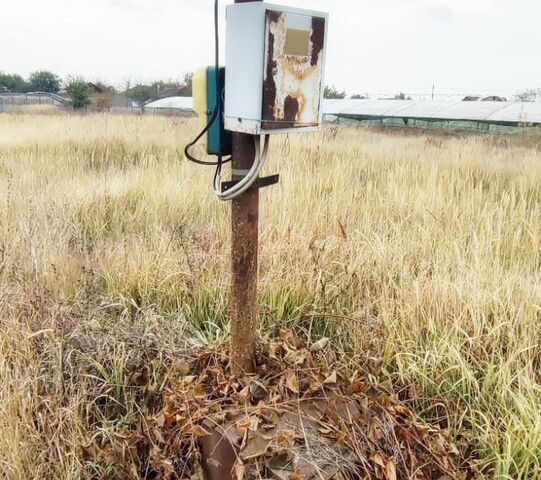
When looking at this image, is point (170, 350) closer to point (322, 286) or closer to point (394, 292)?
point (322, 286)

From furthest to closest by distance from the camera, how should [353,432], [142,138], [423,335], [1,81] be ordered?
[1,81]
[142,138]
[423,335]
[353,432]

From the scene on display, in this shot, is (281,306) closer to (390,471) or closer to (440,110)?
(390,471)

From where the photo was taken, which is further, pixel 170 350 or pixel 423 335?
pixel 423 335

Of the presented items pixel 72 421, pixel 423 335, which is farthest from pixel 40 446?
pixel 423 335

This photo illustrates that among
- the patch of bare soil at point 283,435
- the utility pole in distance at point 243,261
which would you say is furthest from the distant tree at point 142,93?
the patch of bare soil at point 283,435

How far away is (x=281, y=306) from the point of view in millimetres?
2031

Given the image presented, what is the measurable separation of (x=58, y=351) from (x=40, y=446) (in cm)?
30

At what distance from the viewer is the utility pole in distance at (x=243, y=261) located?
1.42m

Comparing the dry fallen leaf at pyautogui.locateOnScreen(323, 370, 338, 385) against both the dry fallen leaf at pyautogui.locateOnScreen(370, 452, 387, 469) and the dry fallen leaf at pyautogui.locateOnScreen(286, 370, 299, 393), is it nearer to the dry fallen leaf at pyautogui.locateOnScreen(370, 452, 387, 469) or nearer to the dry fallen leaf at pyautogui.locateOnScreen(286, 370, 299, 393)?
the dry fallen leaf at pyautogui.locateOnScreen(286, 370, 299, 393)

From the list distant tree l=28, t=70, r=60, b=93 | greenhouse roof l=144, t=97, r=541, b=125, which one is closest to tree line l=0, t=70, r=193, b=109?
distant tree l=28, t=70, r=60, b=93

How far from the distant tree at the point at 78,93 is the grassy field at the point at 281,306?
1159 inches

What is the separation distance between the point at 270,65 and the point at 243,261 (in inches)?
22.4

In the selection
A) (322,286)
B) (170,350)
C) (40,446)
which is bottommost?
(40,446)

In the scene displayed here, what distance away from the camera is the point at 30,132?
8.36 meters
